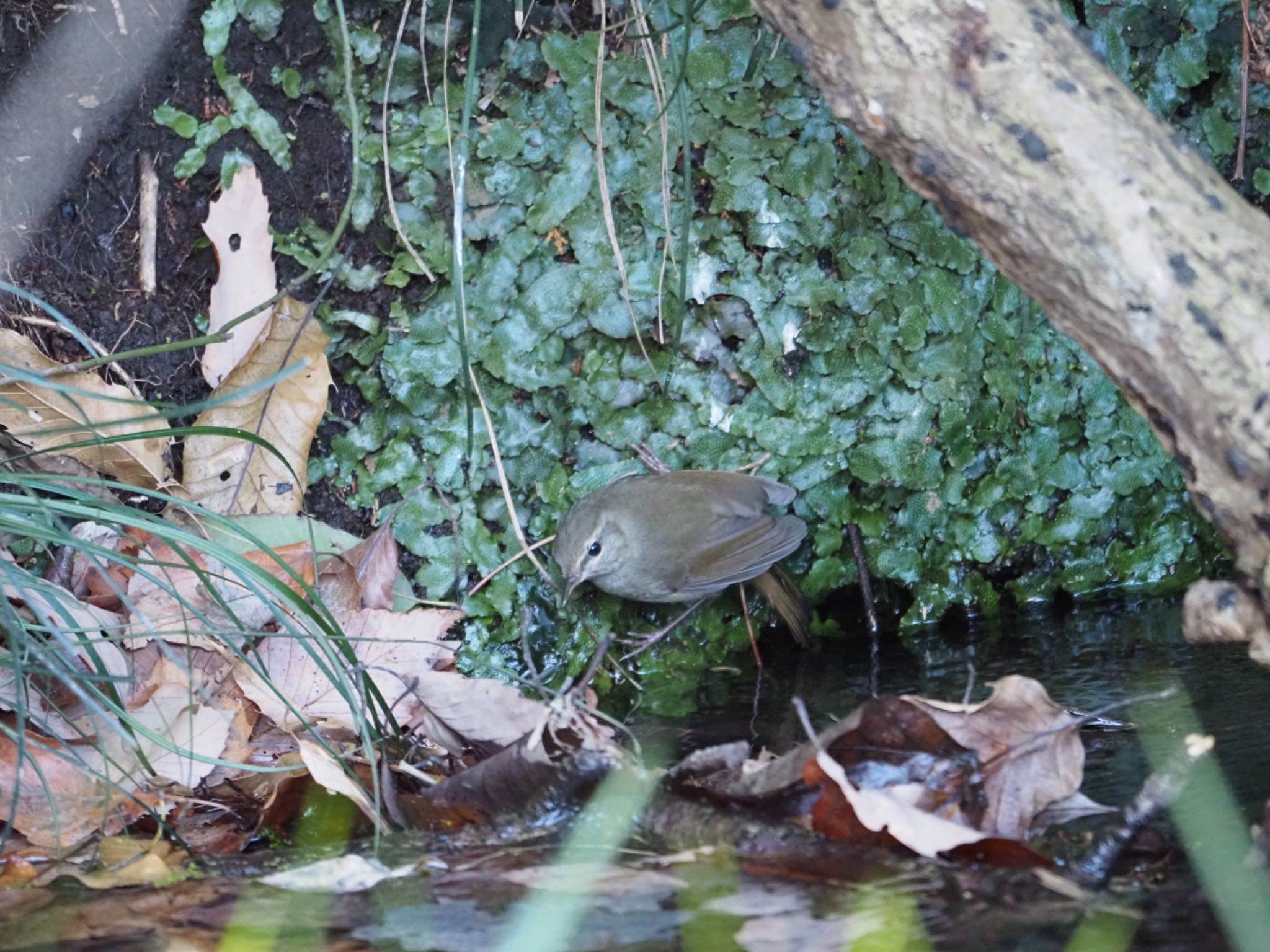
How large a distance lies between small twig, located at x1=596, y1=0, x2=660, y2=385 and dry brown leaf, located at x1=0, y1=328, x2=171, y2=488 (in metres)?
1.27

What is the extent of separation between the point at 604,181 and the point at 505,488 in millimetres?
888

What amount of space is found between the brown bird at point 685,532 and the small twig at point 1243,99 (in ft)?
5.44

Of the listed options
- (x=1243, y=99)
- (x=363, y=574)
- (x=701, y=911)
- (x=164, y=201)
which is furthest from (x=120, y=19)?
(x=1243, y=99)

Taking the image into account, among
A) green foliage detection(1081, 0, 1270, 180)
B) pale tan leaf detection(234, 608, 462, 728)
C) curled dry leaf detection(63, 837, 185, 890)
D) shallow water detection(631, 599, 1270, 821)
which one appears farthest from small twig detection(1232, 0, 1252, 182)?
curled dry leaf detection(63, 837, 185, 890)

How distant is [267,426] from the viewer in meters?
3.30

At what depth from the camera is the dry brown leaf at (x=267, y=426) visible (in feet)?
10.7

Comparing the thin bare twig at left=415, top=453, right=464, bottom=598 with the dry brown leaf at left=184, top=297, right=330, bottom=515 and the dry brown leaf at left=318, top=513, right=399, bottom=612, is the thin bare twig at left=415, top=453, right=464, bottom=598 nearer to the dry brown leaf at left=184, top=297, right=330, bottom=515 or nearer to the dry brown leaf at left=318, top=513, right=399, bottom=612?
the dry brown leaf at left=318, top=513, right=399, bottom=612

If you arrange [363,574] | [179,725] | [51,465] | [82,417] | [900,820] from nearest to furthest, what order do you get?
[900,820]
[179,725]
[82,417]
[51,465]
[363,574]

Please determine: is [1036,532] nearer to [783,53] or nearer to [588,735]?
[783,53]

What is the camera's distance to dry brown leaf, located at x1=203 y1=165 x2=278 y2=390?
330cm

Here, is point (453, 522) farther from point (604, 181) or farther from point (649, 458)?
point (604, 181)

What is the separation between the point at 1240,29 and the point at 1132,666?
1.90 metres

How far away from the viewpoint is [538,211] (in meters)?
3.48

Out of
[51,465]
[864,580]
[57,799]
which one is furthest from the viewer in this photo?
[864,580]
